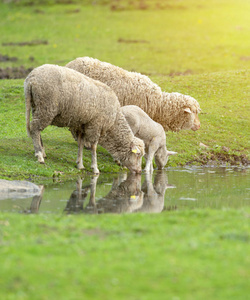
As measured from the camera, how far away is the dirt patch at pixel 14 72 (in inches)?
1169

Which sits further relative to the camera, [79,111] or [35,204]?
[79,111]

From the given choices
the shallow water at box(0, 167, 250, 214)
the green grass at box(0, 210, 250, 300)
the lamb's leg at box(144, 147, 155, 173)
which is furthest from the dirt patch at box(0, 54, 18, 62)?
the green grass at box(0, 210, 250, 300)

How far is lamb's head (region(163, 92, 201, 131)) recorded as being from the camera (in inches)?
718

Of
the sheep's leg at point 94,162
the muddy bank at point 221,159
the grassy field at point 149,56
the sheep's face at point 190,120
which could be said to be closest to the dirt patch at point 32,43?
the grassy field at point 149,56

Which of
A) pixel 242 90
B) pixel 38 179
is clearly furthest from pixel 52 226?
pixel 242 90

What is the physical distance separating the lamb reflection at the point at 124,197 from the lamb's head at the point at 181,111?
13.3ft

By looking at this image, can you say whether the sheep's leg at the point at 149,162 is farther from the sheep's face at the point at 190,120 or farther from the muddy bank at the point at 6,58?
the muddy bank at the point at 6,58

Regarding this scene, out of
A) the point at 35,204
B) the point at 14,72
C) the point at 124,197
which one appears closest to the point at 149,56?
the point at 14,72

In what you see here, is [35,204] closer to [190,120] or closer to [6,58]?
[190,120]

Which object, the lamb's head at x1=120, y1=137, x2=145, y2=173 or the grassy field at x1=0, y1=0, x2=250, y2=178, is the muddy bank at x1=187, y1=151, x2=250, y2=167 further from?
the lamb's head at x1=120, y1=137, x2=145, y2=173

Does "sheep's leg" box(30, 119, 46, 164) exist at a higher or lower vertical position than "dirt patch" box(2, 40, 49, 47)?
higher

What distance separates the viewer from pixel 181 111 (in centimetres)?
1836

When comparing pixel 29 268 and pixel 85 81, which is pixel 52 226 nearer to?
pixel 29 268

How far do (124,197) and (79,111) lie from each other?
12.4 ft
